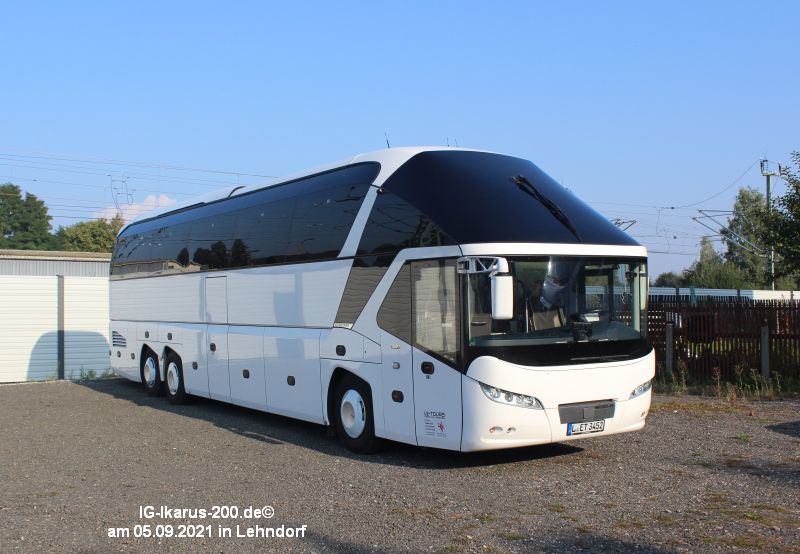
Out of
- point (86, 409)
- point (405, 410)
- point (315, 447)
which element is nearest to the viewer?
point (405, 410)

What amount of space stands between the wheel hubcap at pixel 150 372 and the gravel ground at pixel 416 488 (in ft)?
14.9

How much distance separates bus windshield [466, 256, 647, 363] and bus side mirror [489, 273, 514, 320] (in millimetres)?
321

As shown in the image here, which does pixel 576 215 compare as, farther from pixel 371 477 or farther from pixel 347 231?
pixel 371 477

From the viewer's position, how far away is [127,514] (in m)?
7.59

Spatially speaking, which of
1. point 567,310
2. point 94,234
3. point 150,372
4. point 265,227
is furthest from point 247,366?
point 94,234

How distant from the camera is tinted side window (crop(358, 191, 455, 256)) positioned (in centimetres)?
953

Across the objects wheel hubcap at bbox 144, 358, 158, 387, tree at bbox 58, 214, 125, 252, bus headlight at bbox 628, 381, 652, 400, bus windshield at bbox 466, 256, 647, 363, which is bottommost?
wheel hubcap at bbox 144, 358, 158, 387

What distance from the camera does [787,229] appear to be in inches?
808

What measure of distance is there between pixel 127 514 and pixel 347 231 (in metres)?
4.78

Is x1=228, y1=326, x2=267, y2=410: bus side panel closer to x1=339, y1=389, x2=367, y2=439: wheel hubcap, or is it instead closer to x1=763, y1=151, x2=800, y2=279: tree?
x1=339, y1=389, x2=367, y2=439: wheel hubcap

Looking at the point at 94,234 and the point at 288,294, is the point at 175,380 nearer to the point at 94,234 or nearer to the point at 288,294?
the point at 288,294

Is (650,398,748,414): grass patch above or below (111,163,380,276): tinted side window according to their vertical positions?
below

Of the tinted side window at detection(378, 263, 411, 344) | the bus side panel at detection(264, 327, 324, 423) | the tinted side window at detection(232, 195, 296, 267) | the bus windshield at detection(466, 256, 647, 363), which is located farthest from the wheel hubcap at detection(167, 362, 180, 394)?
the bus windshield at detection(466, 256, 647, 363)

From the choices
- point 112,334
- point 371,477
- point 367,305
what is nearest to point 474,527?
point 371,477
